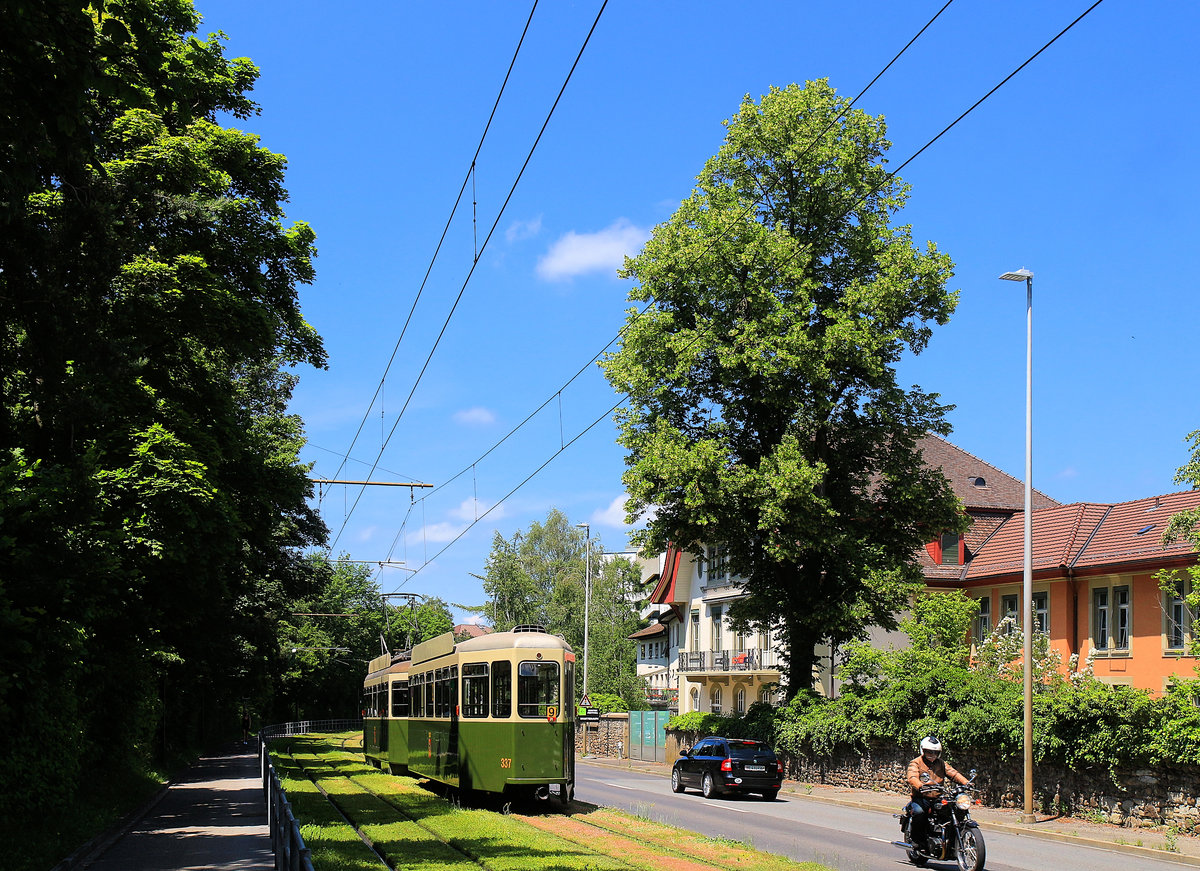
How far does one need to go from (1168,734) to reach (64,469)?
1812 centimetres

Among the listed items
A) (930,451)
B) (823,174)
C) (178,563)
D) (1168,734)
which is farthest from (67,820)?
(930,451)

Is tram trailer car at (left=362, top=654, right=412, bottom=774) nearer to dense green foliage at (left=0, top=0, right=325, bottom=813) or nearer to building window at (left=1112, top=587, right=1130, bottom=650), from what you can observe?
dense green foliage at (left=0, top=0, right=325, bottom=813)

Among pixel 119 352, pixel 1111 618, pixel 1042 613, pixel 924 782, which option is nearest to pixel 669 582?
pixel 1042 613

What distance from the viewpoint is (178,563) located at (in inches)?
816

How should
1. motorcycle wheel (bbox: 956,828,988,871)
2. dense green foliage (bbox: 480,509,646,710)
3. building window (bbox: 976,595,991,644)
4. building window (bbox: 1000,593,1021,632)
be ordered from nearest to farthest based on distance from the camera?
1. motorcycle wheel (bbox: 956,828,988,871)
2. building window (bbox: 1000,593,1021,632)
3. building window (bbox: 976,595,991,644)
4. dense green foliage (bbox: 480,509,646,710)

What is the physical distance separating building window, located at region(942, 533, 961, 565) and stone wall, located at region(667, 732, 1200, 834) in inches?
630

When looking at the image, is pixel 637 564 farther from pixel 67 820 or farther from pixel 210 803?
pixel 67 820

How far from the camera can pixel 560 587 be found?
8688cm

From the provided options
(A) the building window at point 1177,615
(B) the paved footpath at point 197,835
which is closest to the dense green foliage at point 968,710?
(A) the building window at point 1177,615

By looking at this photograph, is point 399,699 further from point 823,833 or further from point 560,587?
point 560,587

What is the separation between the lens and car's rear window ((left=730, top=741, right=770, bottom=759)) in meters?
28.0

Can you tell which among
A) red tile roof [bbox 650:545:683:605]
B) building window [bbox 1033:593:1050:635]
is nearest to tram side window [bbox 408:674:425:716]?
building window [bbox 1033:593:1050:635]

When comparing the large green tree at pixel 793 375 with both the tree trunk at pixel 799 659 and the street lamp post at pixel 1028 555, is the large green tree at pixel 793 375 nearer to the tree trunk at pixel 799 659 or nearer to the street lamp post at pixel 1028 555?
the tree trunk at pixel 799 659

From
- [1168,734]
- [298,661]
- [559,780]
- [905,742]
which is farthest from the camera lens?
[298,661]
